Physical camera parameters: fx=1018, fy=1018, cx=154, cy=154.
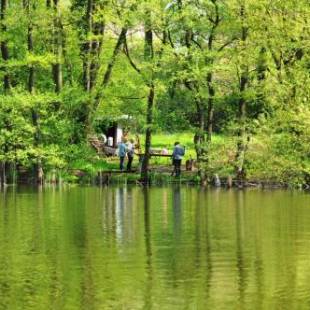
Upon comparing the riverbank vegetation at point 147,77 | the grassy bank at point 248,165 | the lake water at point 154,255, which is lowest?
the lake water at point 154,255

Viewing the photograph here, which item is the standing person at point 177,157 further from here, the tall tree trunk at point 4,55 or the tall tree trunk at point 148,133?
the tall tree trunk at point 4,55

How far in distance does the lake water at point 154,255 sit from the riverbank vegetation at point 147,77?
16024mm

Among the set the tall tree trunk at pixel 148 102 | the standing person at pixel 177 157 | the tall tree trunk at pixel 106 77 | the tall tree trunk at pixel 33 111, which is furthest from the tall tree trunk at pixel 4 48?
the standing person at pixel 177 157

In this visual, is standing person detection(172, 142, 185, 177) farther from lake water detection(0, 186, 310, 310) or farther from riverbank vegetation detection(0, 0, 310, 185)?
lake water detection(0, 186, 310, 310)

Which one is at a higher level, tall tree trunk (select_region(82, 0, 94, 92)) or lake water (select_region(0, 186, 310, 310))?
tall tree trunk (select_region(82, 0, 94, 92))

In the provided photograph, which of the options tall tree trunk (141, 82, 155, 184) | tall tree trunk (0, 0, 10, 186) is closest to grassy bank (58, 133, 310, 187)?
tall tree trunk (141, 82, 155, 184)

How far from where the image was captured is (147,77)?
58500 millimetres

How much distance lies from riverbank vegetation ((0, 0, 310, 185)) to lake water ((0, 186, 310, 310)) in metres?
16.0

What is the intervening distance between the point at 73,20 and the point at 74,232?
33.7 metres

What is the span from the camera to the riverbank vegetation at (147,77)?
55000mm

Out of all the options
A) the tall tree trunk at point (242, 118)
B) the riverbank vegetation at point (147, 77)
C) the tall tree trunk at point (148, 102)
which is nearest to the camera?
the riverbank vegetation at point (147, 77)

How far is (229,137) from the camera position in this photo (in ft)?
190

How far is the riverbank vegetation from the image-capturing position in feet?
180

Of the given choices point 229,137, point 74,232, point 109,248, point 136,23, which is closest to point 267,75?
point 229,137
